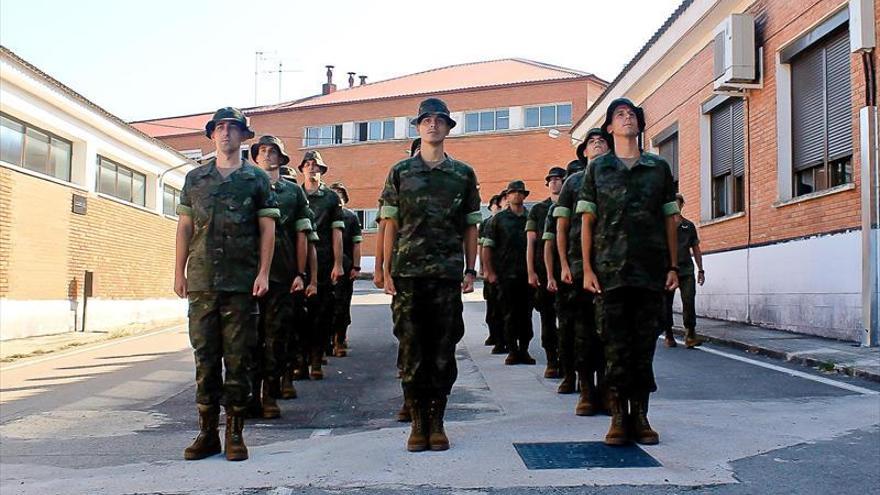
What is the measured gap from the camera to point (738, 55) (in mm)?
13961

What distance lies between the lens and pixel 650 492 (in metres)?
4.02

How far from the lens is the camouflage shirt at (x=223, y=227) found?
16.5 feet

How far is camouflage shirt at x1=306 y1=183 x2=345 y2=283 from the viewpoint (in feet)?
28.1

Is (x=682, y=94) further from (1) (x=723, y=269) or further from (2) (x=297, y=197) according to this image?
(2) (x=297, y=197)

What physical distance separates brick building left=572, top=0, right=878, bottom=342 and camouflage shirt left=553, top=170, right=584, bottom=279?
5607mm

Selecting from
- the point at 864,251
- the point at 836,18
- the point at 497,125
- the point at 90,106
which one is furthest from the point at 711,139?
the point at 497,125

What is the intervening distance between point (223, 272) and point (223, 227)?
11.6 inches

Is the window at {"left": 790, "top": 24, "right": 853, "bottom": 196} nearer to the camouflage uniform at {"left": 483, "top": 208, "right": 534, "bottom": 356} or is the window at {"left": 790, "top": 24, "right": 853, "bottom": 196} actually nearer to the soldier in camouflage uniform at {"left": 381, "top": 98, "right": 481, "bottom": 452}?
the camouflage uniform at {"left": 483, "top": 208, "right": 534, "bottom": 356}

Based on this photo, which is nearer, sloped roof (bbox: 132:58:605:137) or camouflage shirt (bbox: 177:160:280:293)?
camouflage shirt (bbox: 177:160:280:293)

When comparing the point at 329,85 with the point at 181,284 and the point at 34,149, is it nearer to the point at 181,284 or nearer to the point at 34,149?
the point at 34,149

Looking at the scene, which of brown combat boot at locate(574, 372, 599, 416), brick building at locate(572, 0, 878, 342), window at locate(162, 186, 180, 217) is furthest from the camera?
window at locate(162, 186, 180, 217)

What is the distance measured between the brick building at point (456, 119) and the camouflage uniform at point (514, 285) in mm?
29754

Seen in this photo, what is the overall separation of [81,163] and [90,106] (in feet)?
4.34

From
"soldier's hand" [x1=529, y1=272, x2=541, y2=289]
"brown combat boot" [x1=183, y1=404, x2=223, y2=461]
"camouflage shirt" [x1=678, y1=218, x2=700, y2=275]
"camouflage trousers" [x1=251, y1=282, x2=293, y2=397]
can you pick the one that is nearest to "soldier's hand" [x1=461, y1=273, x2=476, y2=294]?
"brown combat boot" [x1=183, y1=404, x2=223, y2=461]
